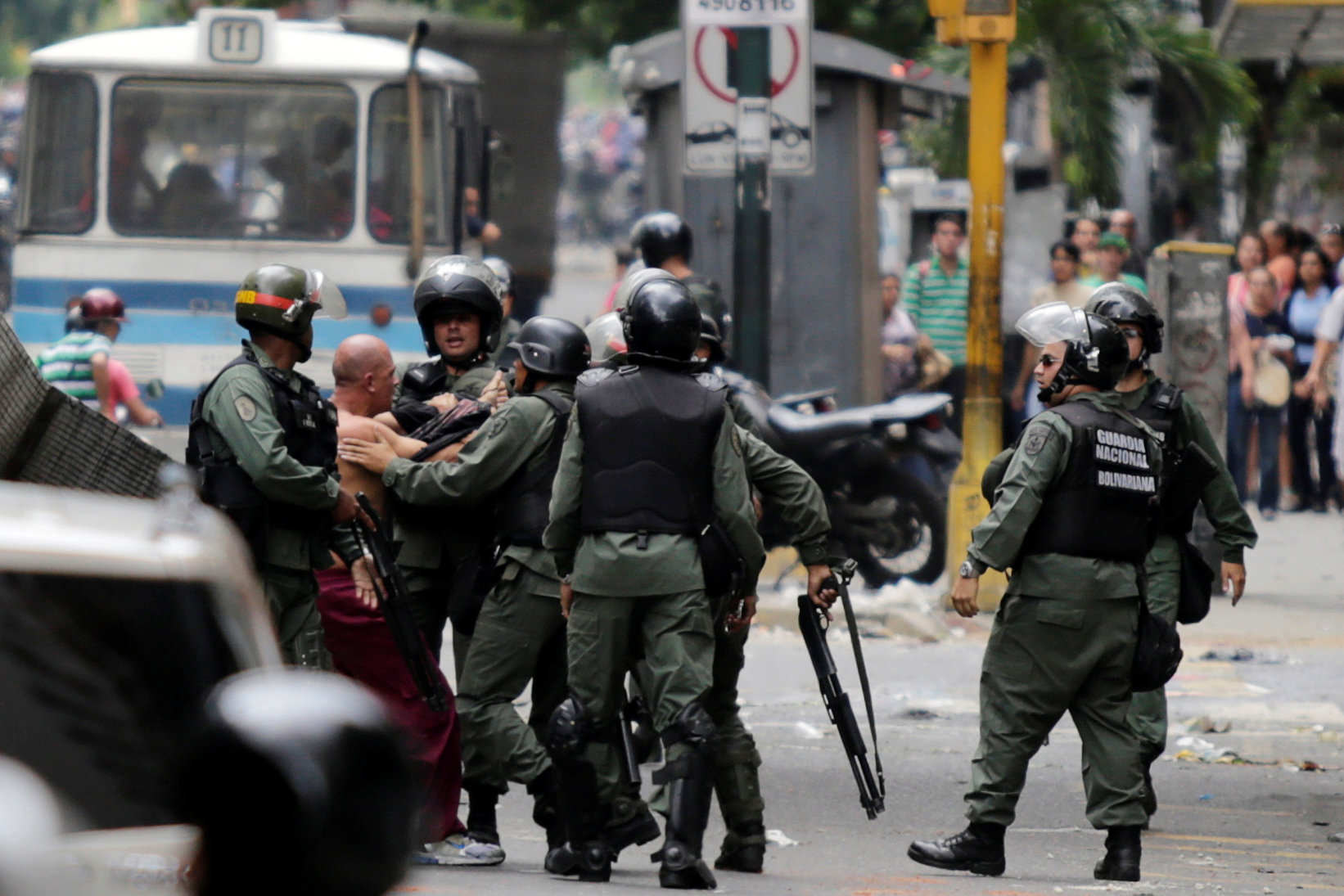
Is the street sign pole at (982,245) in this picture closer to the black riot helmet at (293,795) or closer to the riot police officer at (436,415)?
the riot police officer at (436,415)

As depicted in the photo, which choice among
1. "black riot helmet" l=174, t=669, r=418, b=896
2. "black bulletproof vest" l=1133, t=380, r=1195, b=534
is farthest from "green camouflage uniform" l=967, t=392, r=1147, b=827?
"black riot helmet" l=174, t=669, r=418, b=896

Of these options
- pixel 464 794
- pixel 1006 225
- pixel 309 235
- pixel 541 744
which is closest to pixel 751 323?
pixel 309 235

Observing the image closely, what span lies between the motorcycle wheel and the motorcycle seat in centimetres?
28

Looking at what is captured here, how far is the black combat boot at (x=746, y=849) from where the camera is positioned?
6.12m

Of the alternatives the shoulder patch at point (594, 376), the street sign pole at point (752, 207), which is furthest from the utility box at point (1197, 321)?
the shoulder patch at point (594, 376)

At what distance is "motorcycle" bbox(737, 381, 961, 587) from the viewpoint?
11.3m

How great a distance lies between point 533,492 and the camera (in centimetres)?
634

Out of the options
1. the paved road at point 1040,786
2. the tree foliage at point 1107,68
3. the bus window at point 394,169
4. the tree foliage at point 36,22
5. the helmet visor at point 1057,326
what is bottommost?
the paved road at point 1040,786

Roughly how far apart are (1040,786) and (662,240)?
3.41m

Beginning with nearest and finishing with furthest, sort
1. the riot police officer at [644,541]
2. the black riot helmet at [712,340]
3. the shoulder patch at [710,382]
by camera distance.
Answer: the riot police officer at [644,541] → the shoulder patch at [710,382] → the black riot helmet at [712,340]

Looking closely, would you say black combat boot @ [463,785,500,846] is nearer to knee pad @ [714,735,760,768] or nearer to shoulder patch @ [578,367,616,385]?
knee pad @ [714,735,760,768]

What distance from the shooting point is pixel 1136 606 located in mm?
6160

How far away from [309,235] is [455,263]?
6.53 meters

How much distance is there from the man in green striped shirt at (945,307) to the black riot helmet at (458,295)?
8.67m
